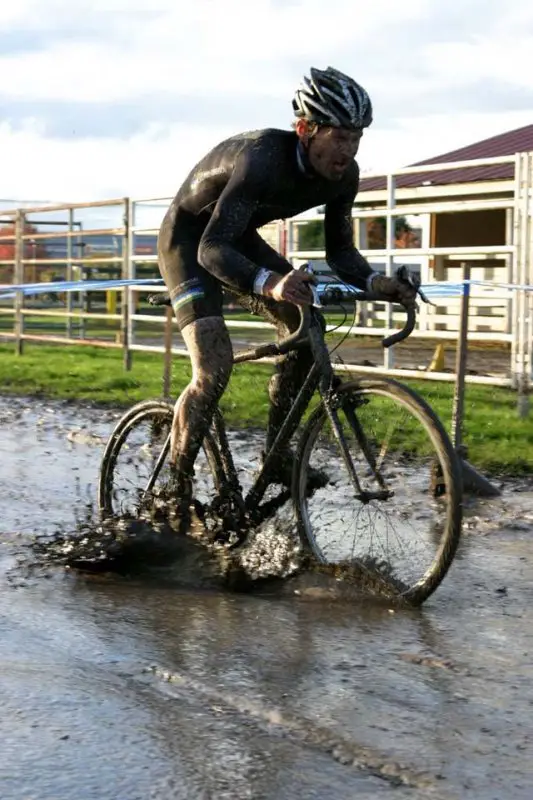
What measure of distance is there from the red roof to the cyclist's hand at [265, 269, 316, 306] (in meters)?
16.8

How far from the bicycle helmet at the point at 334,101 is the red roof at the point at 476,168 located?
16.5m

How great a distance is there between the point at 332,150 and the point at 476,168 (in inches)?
784

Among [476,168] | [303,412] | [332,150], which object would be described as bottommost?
[303,412]

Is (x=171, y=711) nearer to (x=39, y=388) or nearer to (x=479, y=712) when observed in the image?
(x=479, y=712)

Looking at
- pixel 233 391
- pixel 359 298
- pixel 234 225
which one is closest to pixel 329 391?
pixel 359 298

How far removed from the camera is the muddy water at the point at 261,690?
340 cm

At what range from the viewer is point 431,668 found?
14.2 feet

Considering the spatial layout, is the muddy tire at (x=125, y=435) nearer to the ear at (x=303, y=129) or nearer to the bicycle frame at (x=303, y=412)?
the bicycle frame at (x=303, y=412)

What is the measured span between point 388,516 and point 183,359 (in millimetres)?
12137

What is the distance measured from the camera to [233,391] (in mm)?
13016

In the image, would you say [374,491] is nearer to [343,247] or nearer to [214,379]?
[214,379]

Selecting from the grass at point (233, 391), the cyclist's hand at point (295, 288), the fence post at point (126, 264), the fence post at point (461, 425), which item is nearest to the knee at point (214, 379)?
the cyclist's hand at point (295, 288)

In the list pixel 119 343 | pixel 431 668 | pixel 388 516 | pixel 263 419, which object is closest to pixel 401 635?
pixel 431 668

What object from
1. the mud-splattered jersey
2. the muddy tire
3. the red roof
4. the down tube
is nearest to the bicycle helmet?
the mud-splattered jersey
